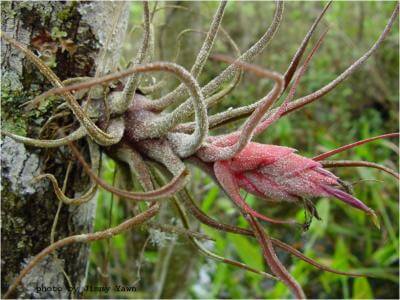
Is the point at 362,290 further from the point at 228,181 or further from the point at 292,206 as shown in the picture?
the point at 228,181

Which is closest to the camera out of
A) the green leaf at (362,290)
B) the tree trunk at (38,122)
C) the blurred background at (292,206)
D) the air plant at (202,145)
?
the air plant at (202,145)

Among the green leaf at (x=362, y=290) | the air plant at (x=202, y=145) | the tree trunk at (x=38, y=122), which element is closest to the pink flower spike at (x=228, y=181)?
the air plant at (x=202, y=145)

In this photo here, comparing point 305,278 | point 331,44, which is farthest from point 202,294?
point 331,44

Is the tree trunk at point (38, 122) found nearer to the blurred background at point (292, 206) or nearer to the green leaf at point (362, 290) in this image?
the blurred background at point (292, 206)

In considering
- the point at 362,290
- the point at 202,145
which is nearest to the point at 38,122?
the point at 202,145

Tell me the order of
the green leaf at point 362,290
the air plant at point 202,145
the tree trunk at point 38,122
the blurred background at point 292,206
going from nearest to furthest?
1. the air plant at point 202,145
2. the tree trunk at point 38,122
3. the blurred background at point 292,206
4. the green leaf at point 362,290

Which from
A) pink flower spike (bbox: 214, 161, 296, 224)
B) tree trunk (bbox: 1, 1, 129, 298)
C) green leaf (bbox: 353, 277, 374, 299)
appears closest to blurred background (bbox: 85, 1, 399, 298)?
green leaf (bbox: 353, 277, 374, 299)
